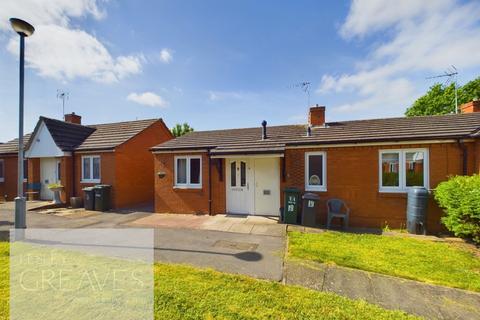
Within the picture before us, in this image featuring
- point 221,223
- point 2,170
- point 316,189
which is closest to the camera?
point 221,223

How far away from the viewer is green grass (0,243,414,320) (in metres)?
3.53

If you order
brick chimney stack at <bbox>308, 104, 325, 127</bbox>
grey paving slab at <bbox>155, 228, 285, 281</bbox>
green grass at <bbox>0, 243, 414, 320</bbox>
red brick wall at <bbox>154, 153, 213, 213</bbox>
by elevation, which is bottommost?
grey paving slab at <bbox>155, 228, 285, 281</bbox>

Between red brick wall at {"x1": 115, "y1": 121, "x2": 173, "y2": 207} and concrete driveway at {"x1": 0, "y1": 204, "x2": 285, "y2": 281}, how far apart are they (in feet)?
7.90

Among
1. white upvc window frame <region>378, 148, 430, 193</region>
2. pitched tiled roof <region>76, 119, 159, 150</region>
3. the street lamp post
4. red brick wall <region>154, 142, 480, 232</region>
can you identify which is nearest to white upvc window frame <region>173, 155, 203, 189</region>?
red brick wall <region>154, 142, 480, 232</region>

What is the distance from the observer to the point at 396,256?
6035 millimetres

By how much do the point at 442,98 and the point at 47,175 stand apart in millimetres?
48347

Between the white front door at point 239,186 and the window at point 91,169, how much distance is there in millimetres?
8515

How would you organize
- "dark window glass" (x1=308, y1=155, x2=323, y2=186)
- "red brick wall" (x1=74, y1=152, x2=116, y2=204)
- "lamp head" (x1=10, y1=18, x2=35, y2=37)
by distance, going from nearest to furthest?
"lamp head" (x1=10, y1=18, x2=35, y2=37) < "dark window glass" (x1=308, y1=155, x2=323, y2=186) < "red brick wall" (x1=74, y1=152, x2=116, y2=204)

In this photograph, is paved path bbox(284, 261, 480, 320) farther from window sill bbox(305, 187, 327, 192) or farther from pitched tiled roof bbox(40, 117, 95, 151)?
pitched tiled roof bbox(40, 117, 95, 151)

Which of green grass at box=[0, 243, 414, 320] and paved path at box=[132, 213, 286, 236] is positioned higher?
green grass at box=[0, 243, 414, 320]

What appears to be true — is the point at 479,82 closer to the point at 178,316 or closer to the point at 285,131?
the point at 285,131

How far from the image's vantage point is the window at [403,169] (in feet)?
29.0

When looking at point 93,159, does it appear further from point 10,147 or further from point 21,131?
point 10,147

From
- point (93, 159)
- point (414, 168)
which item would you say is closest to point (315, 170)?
point (414, 168)
